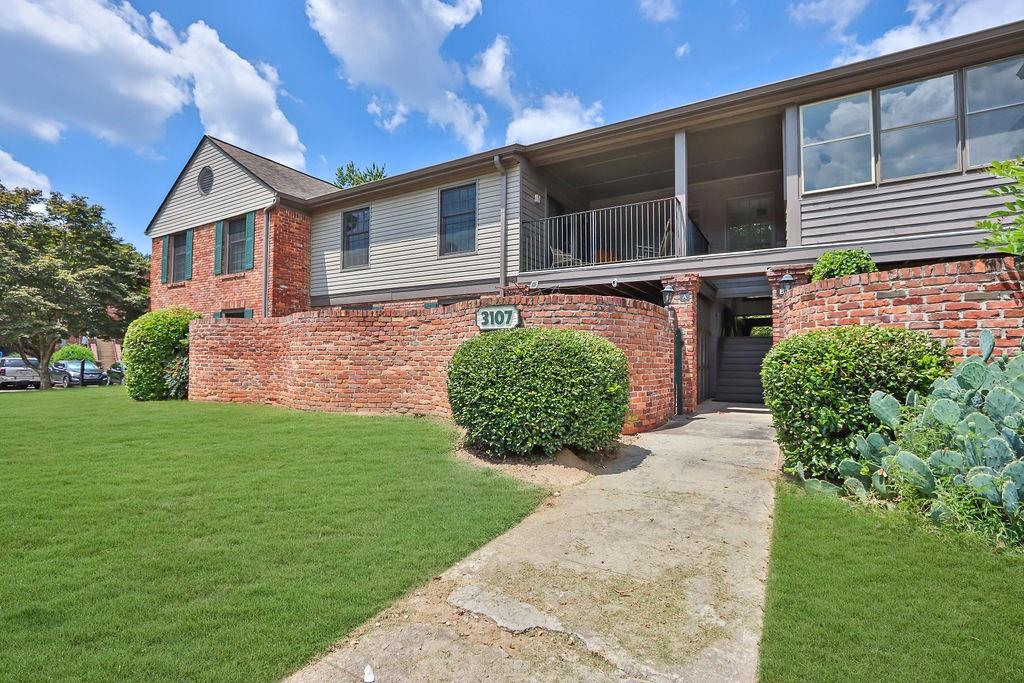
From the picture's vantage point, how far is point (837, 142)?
870 cm

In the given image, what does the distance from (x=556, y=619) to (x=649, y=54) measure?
36.7 feet

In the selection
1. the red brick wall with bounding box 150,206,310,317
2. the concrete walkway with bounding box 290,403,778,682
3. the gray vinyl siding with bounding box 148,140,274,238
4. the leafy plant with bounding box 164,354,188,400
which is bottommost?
the concrete walkway with bounding box 290,403,778,682

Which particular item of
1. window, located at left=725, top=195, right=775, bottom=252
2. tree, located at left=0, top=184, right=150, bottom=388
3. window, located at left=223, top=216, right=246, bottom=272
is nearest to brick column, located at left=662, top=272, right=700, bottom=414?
window, located at left=725, top=195, right=775, bottom=252

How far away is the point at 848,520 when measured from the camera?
142 inches

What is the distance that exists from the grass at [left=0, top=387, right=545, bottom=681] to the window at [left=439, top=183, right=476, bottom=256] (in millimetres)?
6860

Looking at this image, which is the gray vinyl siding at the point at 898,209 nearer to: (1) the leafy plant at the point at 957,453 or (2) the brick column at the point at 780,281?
(2) the brick column at the point at 780,281

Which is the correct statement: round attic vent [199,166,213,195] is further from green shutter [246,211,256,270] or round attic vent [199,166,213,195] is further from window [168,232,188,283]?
green shutter [246,211,256,270]

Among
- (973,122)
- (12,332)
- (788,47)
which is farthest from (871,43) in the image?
(12,332)

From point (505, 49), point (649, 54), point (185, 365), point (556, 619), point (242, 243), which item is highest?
point (505, 49)

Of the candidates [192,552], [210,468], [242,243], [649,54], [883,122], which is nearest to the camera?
[192,552]

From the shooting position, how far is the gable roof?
49.6 feet

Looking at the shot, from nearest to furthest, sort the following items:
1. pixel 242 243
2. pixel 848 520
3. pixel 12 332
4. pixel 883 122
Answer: pixel 848 520 → pixel 883 122 → pixel 242 243 → pixel 12 332

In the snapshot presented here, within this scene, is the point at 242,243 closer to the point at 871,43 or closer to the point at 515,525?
the point at 515,525

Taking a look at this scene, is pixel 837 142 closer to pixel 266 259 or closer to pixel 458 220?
pixel 458 220
